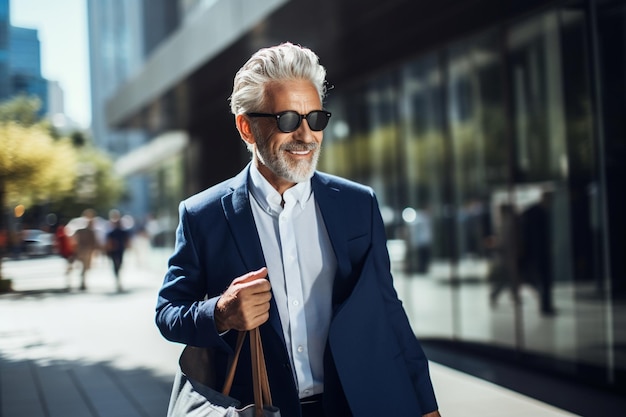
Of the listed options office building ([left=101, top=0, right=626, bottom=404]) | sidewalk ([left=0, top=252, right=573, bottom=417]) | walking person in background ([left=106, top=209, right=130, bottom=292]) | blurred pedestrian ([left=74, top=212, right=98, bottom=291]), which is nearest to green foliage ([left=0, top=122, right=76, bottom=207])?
sidewalk ([left=0, top=252, right=573, bottom=417])

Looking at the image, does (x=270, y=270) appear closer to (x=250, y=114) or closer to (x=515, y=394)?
(x=250, y=114)

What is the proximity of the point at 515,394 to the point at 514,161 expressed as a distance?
271 cm

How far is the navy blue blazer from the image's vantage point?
2.21 metres

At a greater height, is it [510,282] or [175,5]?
[175,5]

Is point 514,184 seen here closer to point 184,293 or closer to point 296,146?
point 296,146

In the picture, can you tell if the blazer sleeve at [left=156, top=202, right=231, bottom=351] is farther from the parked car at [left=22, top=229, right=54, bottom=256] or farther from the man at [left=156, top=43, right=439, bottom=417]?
the parked car at [left=22, top=229, right=54, bottom=256]

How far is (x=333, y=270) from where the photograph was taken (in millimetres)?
2355

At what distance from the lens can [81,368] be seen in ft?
28.9

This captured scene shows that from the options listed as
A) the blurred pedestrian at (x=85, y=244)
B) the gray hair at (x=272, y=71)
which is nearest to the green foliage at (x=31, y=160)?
the blurred pedestrian at (x=85, y=244)

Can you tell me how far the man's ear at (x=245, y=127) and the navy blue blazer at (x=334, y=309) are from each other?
0.13m

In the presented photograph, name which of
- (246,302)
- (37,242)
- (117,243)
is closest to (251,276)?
(246,302)

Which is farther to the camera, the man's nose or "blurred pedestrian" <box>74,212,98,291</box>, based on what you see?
"blurred pedestrian" <box>74,212,98,291</box>

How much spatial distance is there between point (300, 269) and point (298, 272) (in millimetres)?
20

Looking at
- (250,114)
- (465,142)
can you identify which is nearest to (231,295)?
(250,114)
